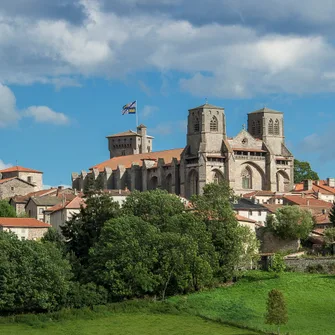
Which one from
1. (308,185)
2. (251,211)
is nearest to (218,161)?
(308,185)

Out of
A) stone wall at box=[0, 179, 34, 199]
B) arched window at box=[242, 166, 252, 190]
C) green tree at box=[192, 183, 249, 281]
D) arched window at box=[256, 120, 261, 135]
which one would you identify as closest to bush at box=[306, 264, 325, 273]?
green tree at box=[192, 183, 249, 281]

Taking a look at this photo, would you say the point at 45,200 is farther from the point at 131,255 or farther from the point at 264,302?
the point at 264,302

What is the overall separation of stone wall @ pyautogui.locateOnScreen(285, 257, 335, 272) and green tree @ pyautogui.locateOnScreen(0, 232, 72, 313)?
18.3 m

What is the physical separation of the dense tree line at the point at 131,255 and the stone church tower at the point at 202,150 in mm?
46164

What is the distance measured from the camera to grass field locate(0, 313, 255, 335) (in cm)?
6738

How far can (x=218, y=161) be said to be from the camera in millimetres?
136750

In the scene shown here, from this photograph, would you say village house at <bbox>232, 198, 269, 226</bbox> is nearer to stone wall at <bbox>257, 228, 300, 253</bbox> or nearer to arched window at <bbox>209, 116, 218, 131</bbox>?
stone wall at <bbox>257, 228, 300, 253</bbox>

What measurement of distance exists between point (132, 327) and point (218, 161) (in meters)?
69.0

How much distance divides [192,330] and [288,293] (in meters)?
12.3

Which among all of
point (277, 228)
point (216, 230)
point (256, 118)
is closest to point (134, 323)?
point (216, 230)

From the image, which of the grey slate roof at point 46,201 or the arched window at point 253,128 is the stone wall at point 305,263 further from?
the arched window at point 253,128

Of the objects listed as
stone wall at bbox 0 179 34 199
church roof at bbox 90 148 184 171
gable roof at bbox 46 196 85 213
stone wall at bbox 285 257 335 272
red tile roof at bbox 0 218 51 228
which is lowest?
stone wall at bbox 285 257 335 272

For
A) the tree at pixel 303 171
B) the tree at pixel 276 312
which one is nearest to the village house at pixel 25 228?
the tree at pixel 276 312

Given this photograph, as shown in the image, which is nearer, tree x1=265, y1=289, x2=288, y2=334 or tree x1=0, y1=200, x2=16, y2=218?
tree x1=265, y1=289, x2=288, y2=334
